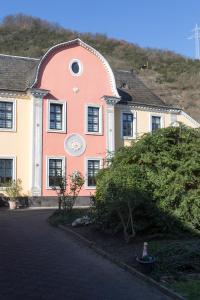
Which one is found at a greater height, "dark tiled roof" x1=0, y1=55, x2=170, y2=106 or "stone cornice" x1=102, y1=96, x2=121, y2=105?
"dark tiled roof" x1=0, y1=55, x2=170, y2=106

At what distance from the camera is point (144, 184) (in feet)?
43.0

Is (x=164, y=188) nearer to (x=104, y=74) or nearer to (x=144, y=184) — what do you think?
(x=144, y=184)

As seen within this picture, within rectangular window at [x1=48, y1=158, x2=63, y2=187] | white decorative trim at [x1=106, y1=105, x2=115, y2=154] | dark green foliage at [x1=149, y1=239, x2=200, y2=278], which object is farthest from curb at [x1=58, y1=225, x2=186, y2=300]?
white decorative trim at [x1=106, y1=105, x2=115, y2=154]

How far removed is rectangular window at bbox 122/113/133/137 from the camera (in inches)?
1235

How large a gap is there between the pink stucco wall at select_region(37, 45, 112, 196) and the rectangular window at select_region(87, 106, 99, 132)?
44cm

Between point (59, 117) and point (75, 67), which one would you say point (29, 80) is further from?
point (75, 67)

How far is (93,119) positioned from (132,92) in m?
4.85

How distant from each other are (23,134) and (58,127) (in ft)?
7.17

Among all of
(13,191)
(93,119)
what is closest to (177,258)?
(13,191)

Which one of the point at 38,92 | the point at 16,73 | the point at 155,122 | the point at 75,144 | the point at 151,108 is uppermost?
the point at 16,73

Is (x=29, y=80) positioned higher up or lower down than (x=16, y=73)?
lower down

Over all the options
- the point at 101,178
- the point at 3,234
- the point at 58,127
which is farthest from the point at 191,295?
the point at 58,127

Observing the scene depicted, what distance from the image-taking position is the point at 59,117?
93.3ft

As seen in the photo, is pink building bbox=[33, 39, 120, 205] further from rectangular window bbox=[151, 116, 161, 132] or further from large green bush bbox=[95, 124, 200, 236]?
large green bush bbox=[95, 124, 200, 236]
